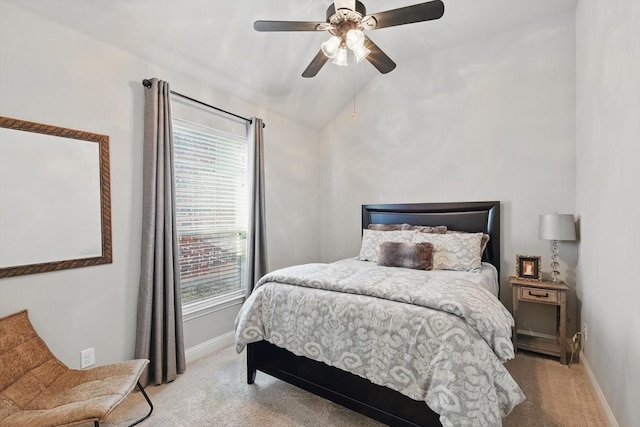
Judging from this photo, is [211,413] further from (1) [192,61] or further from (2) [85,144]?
(1) [192,61]

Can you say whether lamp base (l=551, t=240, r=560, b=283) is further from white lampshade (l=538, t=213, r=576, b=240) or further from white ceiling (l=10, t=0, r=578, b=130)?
white ceiling (l=10, t=0, r=578, b=130)

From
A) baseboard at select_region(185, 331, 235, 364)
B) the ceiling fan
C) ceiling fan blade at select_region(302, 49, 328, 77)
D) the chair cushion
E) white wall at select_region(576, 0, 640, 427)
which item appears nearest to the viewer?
the chair cushion

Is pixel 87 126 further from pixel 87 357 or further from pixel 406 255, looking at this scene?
pixel 406 255

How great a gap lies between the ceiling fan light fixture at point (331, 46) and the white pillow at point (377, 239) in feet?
6.54

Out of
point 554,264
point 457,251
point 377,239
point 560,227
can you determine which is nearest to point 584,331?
point 554,264

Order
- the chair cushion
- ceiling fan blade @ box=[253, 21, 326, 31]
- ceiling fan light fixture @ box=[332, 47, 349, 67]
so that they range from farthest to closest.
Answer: ceiling fan light fixture @ box=[332, 47, 349, 67] < ceiling fan blade @ box=[253, 21, 326, 31] < the chair cushion

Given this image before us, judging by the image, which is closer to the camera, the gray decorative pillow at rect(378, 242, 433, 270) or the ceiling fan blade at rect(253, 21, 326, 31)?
the ceiling fan blade at rect(253, 21, 326, 31)

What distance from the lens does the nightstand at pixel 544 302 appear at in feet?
8.79

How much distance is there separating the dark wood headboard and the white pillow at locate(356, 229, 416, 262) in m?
0.39

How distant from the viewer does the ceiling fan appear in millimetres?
1807

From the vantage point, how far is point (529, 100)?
3.12 meters

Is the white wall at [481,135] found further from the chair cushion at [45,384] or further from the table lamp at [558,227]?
the chair cushion at [45,384]

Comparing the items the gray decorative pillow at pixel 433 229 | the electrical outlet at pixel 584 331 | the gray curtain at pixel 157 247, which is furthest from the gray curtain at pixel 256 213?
the electrical outlet at pixel 584 331

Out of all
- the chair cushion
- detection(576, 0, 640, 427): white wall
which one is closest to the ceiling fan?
detection(576, 0, 640, 427): white wall
